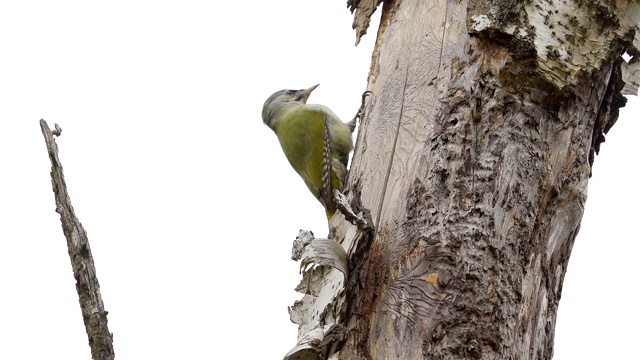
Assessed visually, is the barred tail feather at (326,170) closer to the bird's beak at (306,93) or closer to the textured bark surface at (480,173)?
the bird's beak at (306,93)

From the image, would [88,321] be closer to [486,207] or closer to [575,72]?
[486,207]

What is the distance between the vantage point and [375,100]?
3.53 metres

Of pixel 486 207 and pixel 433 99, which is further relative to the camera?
pixel 433 99

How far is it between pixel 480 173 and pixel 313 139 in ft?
11.9

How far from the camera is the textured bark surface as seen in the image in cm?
278

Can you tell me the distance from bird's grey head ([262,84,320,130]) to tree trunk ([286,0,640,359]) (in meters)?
3.79

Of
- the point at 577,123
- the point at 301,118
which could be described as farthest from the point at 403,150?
the point at 301,118

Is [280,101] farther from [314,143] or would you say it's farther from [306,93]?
[314,143]

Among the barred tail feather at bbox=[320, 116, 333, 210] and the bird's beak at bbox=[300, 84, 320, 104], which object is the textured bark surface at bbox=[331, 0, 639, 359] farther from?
the bird's beak at bbox=[300, 84, 320, 104]

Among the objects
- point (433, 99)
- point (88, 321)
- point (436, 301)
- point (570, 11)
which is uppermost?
point (570, 11)

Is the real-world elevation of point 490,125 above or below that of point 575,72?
below

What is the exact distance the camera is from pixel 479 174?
2.94 meters

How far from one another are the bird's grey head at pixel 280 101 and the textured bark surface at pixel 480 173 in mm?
3802

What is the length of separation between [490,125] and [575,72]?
0.37 m
